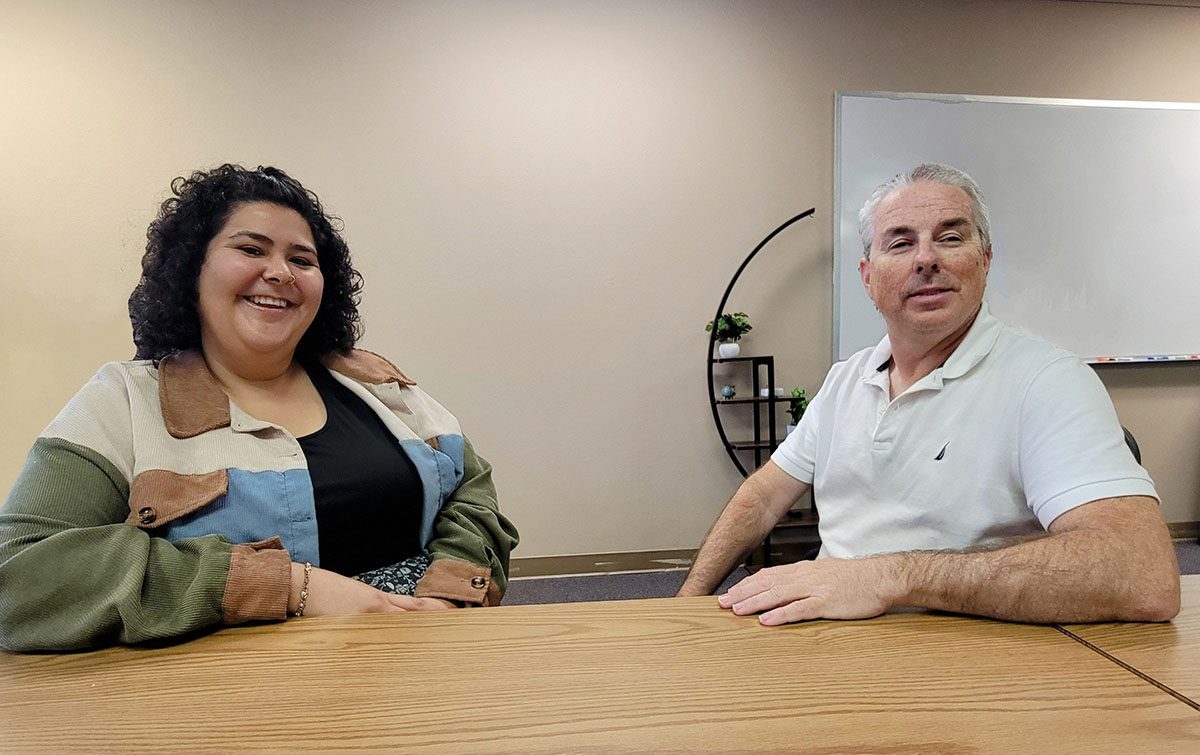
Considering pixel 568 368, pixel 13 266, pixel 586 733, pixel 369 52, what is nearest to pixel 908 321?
pixel 586 733

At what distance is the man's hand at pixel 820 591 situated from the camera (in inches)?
38.3

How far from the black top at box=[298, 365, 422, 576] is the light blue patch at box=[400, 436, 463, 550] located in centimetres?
1

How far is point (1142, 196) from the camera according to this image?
12.8 feet


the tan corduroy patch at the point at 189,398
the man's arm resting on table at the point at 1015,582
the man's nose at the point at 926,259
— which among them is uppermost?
the man's nose at the point at 926,259

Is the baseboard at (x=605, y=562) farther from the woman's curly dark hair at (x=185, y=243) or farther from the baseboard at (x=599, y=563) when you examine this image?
the woman's curly dark hair at (x=185, y=243)

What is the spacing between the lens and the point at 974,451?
1309 mm

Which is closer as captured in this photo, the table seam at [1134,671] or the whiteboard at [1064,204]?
the table seam at [1134,671]

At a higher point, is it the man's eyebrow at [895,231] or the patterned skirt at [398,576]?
the man's eyebrow at [895,231]

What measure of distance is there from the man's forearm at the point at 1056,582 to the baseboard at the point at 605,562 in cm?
273

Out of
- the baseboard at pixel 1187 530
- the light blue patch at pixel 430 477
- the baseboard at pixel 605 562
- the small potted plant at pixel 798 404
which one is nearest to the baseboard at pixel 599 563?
the baseboard at pixel 605 562

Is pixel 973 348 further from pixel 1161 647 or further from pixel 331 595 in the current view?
pixel 331 595

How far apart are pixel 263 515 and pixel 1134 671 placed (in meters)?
1.23

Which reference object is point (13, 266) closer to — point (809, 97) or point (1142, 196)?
point (809, 97)

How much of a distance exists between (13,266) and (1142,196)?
552cm
